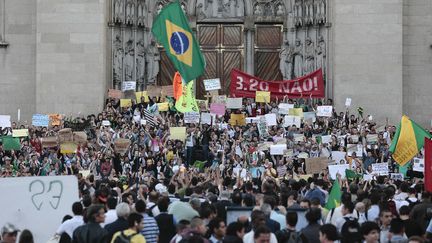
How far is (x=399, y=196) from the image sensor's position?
1841cm

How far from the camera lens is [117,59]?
130 ft

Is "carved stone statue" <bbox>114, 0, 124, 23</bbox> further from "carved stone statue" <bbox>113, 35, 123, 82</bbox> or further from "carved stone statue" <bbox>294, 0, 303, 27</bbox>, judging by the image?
"carved stone statue" <bbox>294, 0, 303, 27</bbox>

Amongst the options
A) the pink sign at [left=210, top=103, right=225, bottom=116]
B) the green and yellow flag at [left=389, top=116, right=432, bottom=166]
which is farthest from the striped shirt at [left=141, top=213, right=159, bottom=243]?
the pink sign at [left=210, top=103, right=225, bottom=116]

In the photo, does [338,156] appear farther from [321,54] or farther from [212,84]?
[321,54]

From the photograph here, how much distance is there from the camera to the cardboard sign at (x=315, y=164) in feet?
89.3

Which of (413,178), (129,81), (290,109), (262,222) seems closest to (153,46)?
(129,81)

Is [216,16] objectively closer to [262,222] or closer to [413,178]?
[413,178]

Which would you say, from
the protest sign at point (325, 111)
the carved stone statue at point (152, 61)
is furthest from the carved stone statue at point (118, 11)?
the protest sign at point (325, 111)

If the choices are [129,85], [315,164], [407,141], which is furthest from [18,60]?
[407,141]

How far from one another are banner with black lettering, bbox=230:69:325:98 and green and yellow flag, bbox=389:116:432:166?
13.3 meters

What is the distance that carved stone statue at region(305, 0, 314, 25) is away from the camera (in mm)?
40062

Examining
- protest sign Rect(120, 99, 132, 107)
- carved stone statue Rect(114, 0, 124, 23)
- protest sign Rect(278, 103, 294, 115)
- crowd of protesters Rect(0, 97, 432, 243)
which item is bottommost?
crowd of protesters Rect(0, 97, 432, 243)

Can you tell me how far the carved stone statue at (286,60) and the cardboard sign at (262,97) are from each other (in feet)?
12.9

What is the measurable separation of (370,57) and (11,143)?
13356 mm
